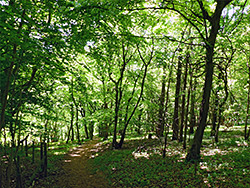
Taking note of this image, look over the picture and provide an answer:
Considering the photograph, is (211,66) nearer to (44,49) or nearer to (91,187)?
(44,49)

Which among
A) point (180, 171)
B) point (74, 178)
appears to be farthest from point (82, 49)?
point (74, 178)

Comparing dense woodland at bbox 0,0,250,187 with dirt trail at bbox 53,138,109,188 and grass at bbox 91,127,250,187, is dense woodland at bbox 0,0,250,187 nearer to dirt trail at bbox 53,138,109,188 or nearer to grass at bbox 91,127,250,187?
grass at bbox 91,127,250,187

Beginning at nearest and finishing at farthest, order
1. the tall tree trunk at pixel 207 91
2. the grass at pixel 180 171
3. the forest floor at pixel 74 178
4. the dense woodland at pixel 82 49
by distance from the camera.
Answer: the dense woodland at pixel 82 49 < the grass at pixel 180 171 < the tall tree trunk at pixel 207 91 < the forest floor at pixel 74 178

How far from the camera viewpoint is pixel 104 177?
29.2ft

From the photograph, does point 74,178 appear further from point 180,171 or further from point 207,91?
point 207,91

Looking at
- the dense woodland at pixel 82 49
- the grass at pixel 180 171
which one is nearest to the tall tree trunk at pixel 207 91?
the dense woodland at pixel 82 49

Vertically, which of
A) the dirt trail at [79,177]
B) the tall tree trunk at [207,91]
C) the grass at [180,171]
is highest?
the tall tree trunk at [207,91]

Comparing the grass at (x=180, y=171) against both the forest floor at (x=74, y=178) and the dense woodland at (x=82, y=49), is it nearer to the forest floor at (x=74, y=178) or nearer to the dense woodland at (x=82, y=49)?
the forest floor at (x=74, y=178)

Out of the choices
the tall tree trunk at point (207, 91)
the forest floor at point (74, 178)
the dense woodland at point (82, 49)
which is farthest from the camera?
the forest floor at point (74, 178)

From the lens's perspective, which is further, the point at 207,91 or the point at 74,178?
the point at 74,178

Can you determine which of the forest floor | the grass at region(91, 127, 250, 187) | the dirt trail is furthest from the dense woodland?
the dirt trail

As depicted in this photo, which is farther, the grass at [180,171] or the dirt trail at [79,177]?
the dirt trail at [79,177]

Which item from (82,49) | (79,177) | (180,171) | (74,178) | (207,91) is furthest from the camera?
(79,177)

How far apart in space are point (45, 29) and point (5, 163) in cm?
916
